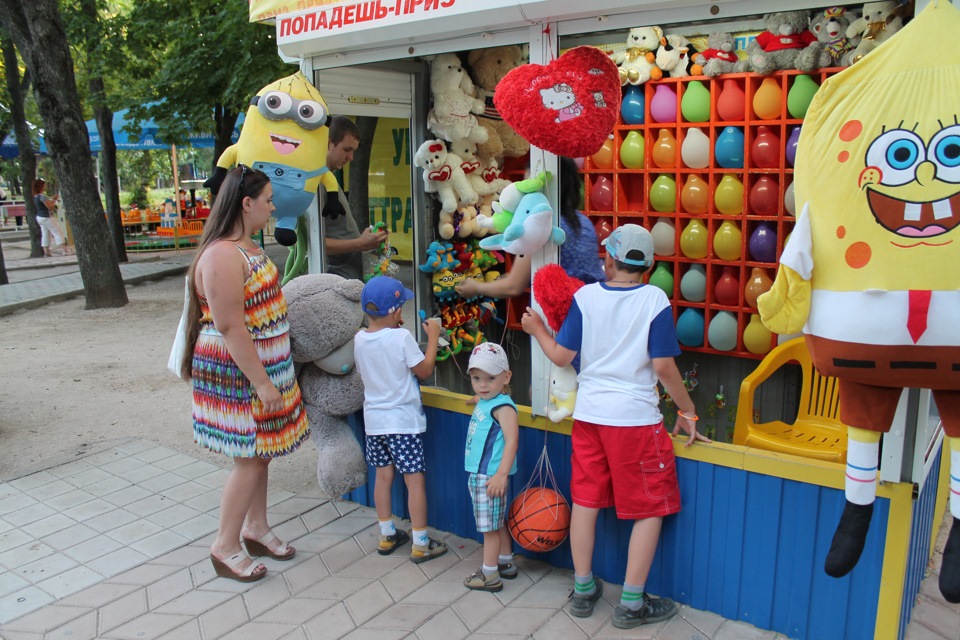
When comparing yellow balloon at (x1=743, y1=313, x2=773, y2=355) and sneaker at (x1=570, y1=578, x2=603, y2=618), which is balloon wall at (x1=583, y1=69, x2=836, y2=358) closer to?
yellow balloon at (x1=743, y1=313, x2=773, y2=355)

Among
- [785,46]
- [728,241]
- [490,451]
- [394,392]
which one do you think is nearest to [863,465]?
[490,451]

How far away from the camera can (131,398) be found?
21.6ft

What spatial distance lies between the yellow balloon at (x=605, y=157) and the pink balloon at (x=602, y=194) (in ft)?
0.31

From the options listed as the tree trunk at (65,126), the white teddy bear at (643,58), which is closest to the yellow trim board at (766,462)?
the white teddy bear at (643,58)

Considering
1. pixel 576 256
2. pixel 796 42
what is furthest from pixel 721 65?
pixel 576 256

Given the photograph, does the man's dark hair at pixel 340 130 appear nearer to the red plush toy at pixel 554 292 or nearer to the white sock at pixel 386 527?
the red plush toy at pixel 554 292

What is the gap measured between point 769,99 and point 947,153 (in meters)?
2.86

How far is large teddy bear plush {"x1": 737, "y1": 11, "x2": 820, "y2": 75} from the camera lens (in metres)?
4.59

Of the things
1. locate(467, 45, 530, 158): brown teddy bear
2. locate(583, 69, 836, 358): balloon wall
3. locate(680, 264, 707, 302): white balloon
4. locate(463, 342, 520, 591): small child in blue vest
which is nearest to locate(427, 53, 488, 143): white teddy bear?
locate(467, 45, 530, 158): brown teddy bear

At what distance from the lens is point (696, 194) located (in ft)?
16.7

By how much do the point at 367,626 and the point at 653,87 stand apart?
383 cm

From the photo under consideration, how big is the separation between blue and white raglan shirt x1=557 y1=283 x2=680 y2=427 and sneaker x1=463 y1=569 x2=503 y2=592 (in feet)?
2.84

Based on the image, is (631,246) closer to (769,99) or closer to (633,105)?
(769,99)

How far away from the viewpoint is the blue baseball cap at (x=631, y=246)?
9.93ft
